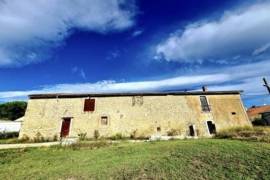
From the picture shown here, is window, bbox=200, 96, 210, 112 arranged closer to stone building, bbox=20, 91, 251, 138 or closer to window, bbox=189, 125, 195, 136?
stone building, bbox=20, 91, 251, 138

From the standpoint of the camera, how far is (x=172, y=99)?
19.6 meters

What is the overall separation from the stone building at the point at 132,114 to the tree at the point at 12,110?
23530 mm

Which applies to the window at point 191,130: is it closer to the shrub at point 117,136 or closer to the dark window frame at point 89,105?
the shrub at point 117,136

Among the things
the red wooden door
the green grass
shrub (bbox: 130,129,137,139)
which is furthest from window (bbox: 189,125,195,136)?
the red wooden door

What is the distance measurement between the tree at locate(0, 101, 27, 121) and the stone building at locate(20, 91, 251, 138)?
23.5 metres

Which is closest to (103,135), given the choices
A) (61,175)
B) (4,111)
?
(61,175)

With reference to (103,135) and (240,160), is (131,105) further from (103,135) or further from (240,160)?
(240,160)

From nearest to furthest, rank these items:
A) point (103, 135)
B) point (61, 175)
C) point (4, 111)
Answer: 1. point (61, 175)
2. point (103, 135)
3. point (4, 111)

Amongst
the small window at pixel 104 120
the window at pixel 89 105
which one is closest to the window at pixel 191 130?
the small window at pixel 104 120

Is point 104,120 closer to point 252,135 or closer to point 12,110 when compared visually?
point 252,135

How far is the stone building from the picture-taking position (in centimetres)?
1722

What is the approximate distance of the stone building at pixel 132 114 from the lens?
17.2 m

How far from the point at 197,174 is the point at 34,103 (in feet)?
55.1

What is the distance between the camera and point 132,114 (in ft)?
60.2
